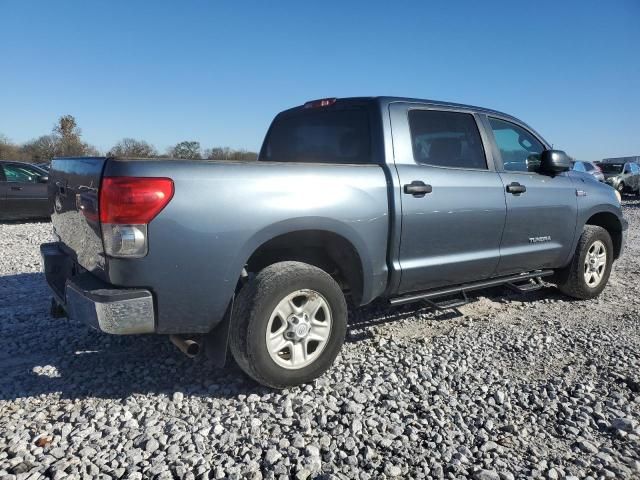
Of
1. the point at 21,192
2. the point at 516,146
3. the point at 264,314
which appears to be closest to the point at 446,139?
the point at 516,146

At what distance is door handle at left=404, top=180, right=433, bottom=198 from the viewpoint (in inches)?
136

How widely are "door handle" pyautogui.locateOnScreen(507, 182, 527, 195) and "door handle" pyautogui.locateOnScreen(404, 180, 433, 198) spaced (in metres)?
1.04

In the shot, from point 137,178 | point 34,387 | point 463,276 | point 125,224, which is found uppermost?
point 137,178

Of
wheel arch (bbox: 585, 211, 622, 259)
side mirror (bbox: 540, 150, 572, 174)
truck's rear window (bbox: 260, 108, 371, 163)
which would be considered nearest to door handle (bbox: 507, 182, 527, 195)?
side mirror (bbox: 540, 150, 572, 174)

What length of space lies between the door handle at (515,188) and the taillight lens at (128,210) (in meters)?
2.96

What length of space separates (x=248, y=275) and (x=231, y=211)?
1.63 feet

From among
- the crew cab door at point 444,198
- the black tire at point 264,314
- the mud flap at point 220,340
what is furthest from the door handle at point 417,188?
the mud flap at point 220,340

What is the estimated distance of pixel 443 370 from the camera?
3389mm

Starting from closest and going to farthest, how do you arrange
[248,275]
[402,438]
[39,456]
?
[39,456] → [402,438] → [248,275]

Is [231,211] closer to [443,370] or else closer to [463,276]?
[443,370]

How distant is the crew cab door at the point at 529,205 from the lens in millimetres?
4270

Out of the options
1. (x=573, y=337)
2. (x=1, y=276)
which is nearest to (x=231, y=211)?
(x=573, y=337)

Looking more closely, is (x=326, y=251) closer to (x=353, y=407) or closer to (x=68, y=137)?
(x=353, y=407)

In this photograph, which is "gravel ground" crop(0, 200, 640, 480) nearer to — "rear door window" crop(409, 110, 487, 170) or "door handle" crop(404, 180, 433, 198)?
"door handle" crop(404, 180, 433, 198)
